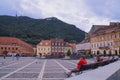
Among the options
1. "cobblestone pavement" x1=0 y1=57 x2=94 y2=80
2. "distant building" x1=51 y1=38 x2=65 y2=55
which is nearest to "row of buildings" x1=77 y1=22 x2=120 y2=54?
"distant building" x1=51 y1=38 x2=65 y2=55

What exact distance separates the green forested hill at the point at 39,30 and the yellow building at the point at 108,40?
54978 millimetres

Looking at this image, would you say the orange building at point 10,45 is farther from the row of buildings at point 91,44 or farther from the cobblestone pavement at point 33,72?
the cobblestone pavement at point 33,72

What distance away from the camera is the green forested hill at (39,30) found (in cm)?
14675

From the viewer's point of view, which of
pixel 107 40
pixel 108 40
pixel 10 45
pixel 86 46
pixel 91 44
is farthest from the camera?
pixel 10 45

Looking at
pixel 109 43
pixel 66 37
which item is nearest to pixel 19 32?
pixel 66 37

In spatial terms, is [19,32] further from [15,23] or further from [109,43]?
[109,43]

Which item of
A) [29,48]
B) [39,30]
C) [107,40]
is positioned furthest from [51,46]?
[107,40]

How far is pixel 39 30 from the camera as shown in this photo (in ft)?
498

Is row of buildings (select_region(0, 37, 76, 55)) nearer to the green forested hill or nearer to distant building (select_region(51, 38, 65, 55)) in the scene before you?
distant building (select_region(51, 38, 65, 55))

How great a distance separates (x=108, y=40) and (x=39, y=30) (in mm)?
76217

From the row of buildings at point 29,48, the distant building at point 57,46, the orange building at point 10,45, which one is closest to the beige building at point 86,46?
the row of buildings at point 29,48

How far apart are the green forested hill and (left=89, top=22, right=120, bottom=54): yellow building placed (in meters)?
55.0

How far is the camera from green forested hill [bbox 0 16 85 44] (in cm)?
14675

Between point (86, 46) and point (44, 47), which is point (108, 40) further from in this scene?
point (44, 47)
